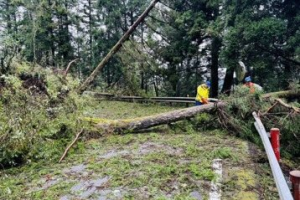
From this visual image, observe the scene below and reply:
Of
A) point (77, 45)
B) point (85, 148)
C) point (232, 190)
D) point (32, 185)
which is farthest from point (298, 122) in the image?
point (77, 45)

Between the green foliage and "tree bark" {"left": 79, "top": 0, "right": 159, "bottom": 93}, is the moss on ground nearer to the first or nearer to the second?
the green foliage

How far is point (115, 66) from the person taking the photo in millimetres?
27250

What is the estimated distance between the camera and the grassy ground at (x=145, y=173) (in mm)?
4102

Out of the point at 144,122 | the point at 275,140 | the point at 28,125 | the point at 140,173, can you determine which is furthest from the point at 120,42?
the point at 275,140

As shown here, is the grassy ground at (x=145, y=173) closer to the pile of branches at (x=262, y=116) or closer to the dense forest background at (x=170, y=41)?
the pile of branches at (x=262, y=116)

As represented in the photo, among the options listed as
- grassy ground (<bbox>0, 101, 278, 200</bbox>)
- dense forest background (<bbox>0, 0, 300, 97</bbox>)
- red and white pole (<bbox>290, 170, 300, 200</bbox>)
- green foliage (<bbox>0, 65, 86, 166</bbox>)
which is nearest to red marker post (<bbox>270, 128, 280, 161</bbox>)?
grassy ground (<bbox>0, 101, 278, 200</bbox>)

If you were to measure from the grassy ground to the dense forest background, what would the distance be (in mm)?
2558

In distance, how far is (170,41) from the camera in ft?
68.0

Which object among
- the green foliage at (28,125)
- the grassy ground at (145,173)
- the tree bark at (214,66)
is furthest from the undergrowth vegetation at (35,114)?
the tree bark at (214,66)

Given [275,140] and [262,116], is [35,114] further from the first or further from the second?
[262,116]

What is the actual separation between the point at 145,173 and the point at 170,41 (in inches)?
662

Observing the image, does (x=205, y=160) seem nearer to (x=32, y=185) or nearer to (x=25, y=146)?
(x=32, y=185)

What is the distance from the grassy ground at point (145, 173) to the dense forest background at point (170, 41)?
2558 millimetres

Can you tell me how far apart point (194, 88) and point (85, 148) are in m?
16.0
